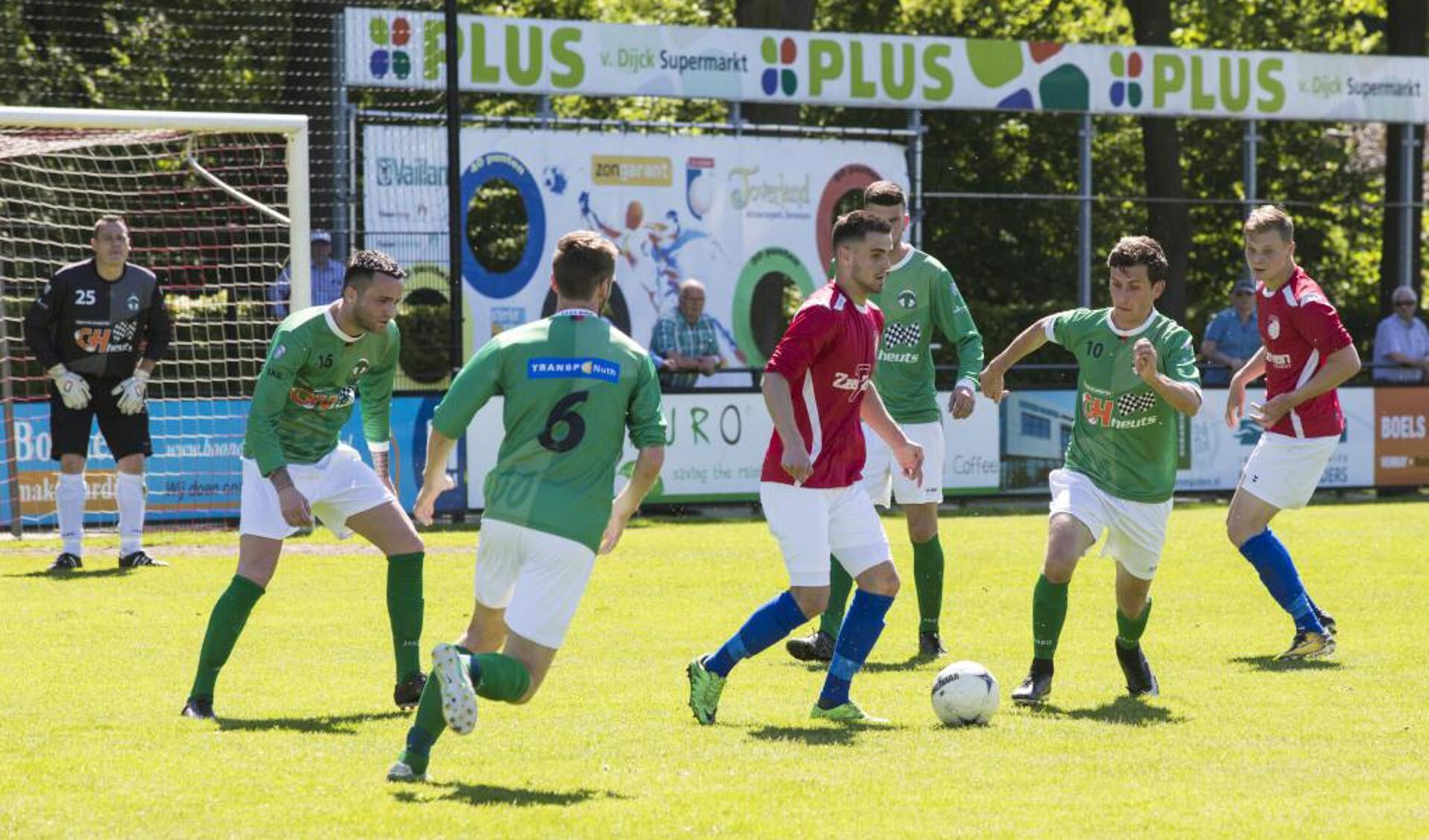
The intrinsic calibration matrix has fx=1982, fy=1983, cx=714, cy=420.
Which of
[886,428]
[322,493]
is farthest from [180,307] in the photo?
[886,428]

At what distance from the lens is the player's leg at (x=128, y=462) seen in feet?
45.3

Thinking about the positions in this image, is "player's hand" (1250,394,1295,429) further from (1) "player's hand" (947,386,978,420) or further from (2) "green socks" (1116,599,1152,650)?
(2) "green socks" (1116,599,1152,650)

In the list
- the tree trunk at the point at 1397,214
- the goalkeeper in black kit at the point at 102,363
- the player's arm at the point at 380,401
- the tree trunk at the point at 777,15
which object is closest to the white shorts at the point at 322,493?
the player's arm at the point at 380,401

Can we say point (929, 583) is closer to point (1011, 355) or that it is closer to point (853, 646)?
point (1011, 355)

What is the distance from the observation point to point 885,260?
25.9 feet

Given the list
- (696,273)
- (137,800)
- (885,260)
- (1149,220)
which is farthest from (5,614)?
(1149,220)

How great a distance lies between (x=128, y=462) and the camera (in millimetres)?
13852

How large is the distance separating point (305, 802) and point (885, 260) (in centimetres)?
315

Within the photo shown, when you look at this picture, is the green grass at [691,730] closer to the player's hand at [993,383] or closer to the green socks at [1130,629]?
the green socks at [1130,629]

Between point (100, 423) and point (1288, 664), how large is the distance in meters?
8.34

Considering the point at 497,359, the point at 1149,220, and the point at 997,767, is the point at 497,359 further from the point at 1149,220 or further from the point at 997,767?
the point at 1149,220

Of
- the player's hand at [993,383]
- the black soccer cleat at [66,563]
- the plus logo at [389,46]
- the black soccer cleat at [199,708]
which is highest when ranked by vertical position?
the plus logo at [389,46]

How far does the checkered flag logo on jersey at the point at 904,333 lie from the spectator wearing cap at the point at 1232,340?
36.5 feet

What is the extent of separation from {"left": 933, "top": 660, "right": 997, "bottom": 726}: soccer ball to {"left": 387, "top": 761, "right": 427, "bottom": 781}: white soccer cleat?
90.7 inches
